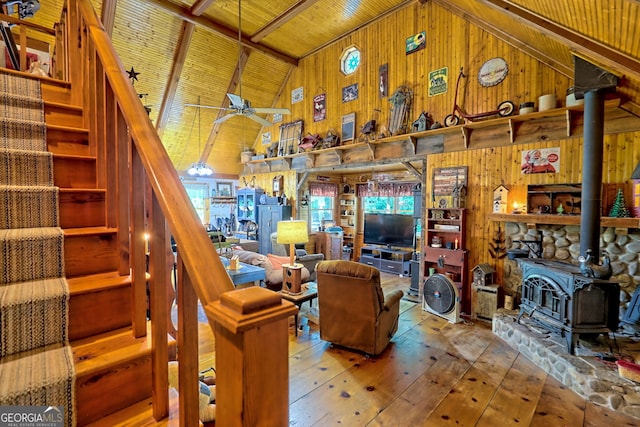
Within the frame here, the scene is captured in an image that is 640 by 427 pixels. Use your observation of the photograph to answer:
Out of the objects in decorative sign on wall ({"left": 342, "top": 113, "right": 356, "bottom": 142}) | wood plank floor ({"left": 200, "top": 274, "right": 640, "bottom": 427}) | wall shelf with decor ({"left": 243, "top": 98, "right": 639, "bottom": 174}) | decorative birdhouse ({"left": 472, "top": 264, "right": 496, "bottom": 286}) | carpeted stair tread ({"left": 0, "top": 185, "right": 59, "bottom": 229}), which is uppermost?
decorative sign on wall ({"left": 342, "top": 113, "right": 356, "bottom": 142})

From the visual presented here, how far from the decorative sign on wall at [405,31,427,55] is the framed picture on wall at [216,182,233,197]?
649 centimetres

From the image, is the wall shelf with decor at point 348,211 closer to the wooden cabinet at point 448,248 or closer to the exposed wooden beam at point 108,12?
the wooden cabinet at point 448,248

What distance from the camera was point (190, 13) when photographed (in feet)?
17.8

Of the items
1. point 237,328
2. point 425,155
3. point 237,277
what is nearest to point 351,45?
point 425,155

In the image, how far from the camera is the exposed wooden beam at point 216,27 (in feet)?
17.0

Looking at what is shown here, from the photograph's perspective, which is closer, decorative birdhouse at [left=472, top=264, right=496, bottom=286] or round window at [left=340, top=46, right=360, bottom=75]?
decorative birdhouse at [left=472, top=264, right=496, bottom=286]

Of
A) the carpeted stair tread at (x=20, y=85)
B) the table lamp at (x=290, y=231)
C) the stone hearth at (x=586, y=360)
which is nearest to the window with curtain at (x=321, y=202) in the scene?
the table lamp at (x=290, y=231)

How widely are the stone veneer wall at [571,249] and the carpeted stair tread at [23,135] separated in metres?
4.94

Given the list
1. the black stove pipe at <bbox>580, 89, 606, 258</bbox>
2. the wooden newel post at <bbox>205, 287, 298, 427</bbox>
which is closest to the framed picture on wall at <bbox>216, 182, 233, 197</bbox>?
the black stove pipe at <bbox>580, 89, 606, 258</bbox>

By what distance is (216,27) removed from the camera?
227 inches

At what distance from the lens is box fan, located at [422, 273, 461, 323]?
412 cm

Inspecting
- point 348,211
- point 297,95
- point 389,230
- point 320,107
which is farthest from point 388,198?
point 297,95

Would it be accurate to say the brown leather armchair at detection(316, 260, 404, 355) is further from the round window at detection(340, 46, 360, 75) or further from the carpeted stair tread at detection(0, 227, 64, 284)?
the round window at detection(340, 46, 360, 75)

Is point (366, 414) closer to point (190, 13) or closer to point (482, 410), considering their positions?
point (482, 410)
